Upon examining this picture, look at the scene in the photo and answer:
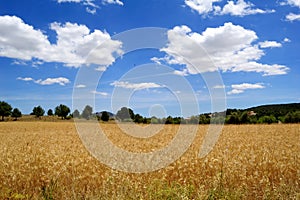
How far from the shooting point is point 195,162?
1038cm

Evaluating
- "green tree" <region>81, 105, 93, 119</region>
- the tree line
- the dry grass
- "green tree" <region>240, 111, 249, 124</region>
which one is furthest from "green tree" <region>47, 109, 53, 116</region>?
the dry grass

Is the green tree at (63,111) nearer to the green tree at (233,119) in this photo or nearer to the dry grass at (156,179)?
the green tree at (233,119)

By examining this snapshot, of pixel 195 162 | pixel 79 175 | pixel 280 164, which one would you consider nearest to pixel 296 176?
pixel 280 164

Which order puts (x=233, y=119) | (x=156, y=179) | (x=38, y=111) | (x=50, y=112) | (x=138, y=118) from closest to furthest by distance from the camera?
(x=156, y=179), (x=138, y=118), (x=233, y=119), (x=38, y=111), (x=50, y=112)

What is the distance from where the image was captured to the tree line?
84.9ft

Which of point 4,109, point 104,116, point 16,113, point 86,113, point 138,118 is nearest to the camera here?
point 86,113

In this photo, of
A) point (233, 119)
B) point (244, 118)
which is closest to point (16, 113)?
point (233, 119)

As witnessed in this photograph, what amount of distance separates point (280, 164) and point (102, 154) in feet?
20.3

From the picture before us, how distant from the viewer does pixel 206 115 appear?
204 ft

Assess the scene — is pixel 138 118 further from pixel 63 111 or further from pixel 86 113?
pixel 63 111

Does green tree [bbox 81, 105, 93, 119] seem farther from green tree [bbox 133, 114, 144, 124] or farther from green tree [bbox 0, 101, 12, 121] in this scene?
green tree [bbox 0, 101, 12, 121]

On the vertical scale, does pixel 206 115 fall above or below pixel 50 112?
below

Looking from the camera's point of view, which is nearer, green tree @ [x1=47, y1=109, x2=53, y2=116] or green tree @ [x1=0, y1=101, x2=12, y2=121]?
green tree @ [x1=0, y1=101, x2=12, y2=121]

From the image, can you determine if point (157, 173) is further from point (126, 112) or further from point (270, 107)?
point (270, 107)
